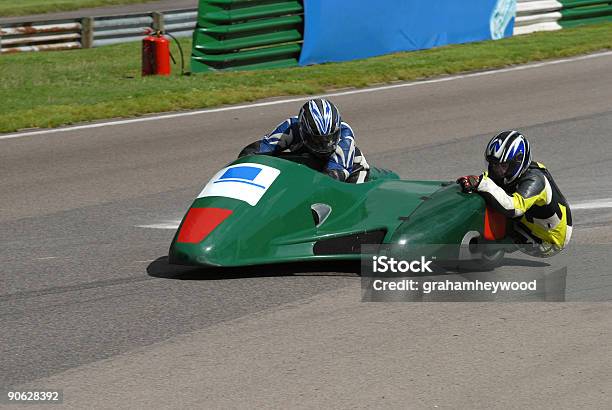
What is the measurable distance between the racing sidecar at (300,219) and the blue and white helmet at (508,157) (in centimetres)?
27

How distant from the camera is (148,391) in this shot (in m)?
5.46

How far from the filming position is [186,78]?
1648 centimetres

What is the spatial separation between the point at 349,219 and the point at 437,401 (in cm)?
229

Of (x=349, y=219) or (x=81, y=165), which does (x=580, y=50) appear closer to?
(x=81, y=165)

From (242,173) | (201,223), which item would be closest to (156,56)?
(242,173)

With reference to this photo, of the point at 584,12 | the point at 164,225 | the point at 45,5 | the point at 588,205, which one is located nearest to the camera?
the point at 164,225

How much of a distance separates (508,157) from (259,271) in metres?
1.80

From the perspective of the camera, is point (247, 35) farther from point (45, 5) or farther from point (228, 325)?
point (45, 5)

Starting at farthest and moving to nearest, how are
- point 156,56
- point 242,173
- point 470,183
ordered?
point 156,56 → point 242,173 → point 470,183

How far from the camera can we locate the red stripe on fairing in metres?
7.23

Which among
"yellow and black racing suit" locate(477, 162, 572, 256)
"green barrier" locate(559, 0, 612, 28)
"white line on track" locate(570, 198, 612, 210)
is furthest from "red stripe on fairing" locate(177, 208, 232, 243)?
"green barrier" locate(559, 0, 612, 28)

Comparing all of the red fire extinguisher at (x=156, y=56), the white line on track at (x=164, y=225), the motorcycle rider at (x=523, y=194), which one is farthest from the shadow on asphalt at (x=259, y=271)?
the red fire extinguisher at (x=156, y=56)

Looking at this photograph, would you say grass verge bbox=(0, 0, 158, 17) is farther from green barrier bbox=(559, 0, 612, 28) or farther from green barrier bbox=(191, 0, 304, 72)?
green barrier bbox=(191, 0, 304, 72)

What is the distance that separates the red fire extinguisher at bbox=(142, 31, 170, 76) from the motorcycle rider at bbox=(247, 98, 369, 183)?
8.40 m
